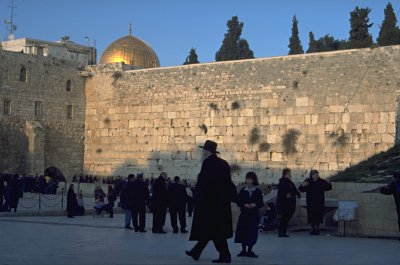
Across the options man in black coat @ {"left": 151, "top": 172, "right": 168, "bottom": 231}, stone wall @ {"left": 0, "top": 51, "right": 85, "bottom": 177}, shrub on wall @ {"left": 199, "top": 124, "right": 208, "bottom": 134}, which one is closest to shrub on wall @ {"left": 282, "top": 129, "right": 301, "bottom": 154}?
shrub on wall @ {"left": 199, "top": 124, "right": 208, "bottom": 134}

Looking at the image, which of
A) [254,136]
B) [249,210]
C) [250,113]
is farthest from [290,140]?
[249,210]

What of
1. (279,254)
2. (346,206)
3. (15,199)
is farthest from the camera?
(15,199)

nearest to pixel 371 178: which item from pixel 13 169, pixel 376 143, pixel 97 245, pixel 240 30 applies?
pixel 376 143

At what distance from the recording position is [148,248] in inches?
342

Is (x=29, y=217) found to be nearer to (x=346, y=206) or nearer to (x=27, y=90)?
(x=346, y=206)

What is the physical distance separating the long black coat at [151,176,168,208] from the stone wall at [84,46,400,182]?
1190cm

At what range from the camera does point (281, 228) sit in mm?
Result: 10883

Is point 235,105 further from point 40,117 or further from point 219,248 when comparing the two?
point 219,248

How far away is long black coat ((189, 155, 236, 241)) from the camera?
758cm

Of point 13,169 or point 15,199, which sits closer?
point 15,199

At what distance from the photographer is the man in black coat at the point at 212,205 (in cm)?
754

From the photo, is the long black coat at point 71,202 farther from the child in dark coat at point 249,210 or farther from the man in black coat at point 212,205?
the man in black coat at point 212,205

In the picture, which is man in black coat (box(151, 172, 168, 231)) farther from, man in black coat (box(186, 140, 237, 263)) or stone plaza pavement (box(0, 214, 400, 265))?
man in black coat (box(186, 140, 237, 263))

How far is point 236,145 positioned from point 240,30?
10.9m
